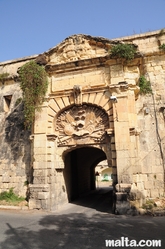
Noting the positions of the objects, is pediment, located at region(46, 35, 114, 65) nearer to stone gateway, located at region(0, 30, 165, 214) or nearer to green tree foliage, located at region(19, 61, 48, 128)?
stone gateway, located at region(0, 30, 165, 214)

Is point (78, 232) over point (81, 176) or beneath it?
beneath

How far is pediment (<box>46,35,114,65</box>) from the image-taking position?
26.9ft

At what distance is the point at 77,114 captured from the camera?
27.0 feet

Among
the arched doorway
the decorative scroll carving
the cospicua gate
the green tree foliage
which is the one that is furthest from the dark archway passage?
the green tree foliage

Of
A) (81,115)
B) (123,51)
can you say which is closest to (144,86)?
(123,51)

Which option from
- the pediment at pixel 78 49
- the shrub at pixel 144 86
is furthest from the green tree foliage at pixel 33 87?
the shrub at pixel 144 86

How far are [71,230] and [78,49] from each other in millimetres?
6430

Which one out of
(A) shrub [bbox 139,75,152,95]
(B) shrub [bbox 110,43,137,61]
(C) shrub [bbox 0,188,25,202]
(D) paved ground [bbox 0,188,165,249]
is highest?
(B) shrub [bbox 110,43,137,61]

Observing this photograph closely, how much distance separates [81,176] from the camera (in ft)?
41.4

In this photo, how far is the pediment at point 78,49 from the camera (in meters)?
8.21

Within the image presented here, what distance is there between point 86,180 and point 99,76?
8026mm

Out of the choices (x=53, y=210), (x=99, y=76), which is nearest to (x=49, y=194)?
(x=53, y=210)

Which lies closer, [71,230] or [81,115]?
[71,230]

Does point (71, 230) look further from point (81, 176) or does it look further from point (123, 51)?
point (81, 176)
